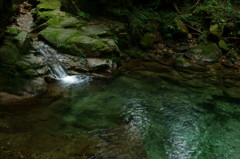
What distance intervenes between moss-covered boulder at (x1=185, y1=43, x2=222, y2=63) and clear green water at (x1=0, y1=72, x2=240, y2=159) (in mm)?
2630

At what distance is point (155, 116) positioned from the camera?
6113 mm

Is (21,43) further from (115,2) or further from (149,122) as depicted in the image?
(115,2)

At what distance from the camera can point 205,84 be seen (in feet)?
27.8

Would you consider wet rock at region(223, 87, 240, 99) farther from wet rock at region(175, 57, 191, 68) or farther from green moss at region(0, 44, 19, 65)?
green moss at region(0, 44, 19, 65)

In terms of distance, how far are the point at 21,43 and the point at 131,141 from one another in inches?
190

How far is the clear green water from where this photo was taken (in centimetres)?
493

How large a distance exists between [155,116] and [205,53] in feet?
19.5

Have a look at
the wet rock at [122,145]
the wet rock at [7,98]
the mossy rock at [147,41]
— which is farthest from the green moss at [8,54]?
the mossy rock at [147,41]

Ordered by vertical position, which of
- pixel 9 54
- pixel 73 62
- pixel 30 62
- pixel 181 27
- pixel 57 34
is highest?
pixel 181 27

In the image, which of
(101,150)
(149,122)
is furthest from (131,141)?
(149,122)

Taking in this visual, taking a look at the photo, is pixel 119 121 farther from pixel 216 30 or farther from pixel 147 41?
pixel 216 30

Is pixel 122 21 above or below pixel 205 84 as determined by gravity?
above

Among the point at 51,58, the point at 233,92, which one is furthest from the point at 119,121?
the point at 233,92

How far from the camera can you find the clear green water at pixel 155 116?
16.2 ft
